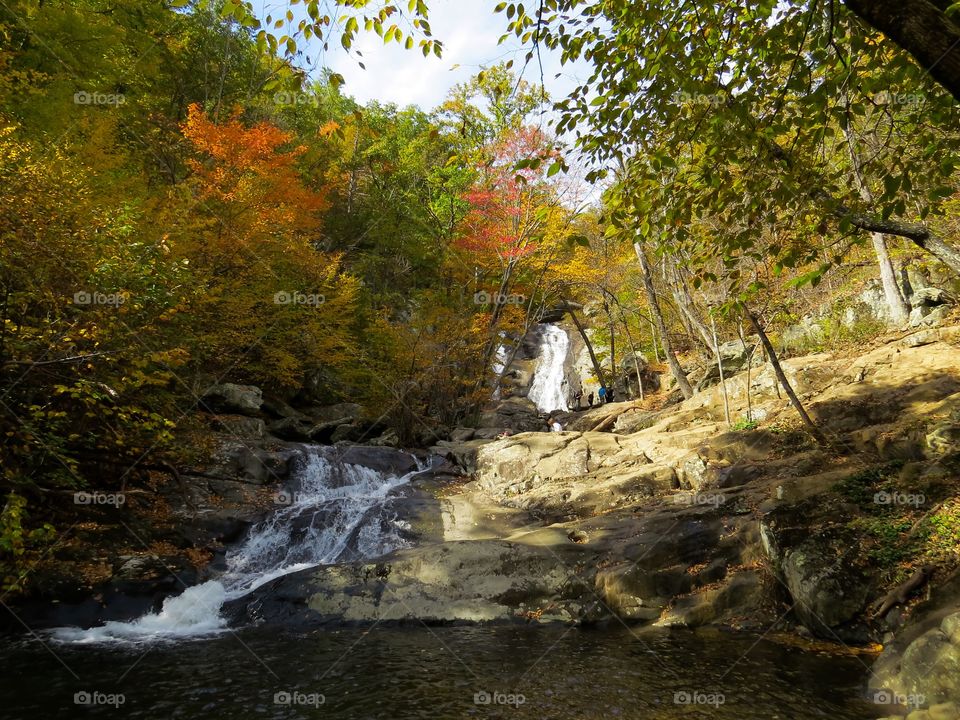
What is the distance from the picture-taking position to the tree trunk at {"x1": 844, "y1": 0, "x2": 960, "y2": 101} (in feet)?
10.7

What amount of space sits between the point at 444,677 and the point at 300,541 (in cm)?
640

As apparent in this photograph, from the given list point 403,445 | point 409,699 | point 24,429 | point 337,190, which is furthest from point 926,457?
point 337,190

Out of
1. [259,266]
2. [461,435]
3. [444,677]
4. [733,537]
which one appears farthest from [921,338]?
[259,266]

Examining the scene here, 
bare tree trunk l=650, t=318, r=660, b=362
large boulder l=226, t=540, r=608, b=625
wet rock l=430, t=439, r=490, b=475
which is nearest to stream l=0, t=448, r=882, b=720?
large boulder l=226, t=540, r=608, b=625

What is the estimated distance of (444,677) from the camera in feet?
21.1

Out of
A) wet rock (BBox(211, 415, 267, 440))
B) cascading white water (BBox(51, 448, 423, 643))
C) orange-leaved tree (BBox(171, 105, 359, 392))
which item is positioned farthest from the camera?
orange-leaved tree (BBox(171, 105, 359, 392))

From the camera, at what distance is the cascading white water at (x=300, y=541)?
8500mm


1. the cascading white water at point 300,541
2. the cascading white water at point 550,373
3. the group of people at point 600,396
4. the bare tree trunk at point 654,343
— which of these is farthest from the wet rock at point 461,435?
the bare tree trunk at point 654,343

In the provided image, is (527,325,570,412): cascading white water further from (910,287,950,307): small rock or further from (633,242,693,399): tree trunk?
(910,287,950,307): small rock

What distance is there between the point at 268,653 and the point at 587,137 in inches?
294

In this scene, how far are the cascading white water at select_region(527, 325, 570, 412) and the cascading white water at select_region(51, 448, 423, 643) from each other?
545 inches

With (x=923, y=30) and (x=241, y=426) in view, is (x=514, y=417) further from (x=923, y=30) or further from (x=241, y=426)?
(x=923, y=30)

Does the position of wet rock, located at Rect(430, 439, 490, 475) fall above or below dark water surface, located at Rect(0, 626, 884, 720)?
above

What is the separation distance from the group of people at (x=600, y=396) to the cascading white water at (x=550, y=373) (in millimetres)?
579
